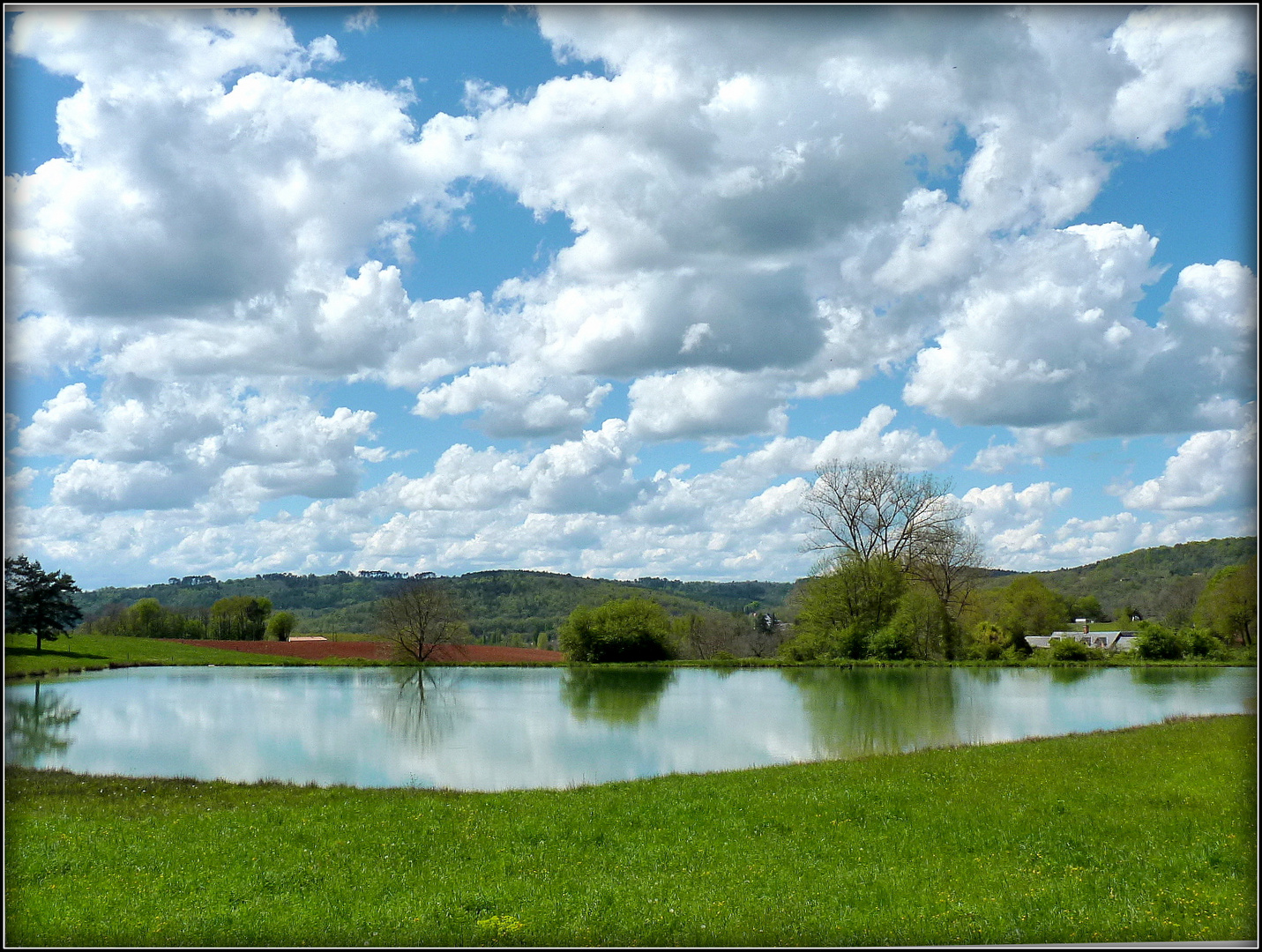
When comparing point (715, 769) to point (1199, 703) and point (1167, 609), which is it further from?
point (1167, 609)

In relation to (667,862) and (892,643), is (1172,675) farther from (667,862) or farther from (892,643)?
(667,862)

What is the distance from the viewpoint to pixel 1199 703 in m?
25.6

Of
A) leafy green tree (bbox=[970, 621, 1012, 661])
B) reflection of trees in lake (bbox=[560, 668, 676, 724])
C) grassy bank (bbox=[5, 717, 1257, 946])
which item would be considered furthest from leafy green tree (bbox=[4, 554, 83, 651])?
leafy green tree (bbox=[970, 621, 1012, 661])

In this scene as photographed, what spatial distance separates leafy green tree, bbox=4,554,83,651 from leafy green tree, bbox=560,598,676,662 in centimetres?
3818

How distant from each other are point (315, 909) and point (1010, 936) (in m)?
Result: 5.58

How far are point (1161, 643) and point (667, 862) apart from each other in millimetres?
48865

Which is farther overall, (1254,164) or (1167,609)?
(1167,609)

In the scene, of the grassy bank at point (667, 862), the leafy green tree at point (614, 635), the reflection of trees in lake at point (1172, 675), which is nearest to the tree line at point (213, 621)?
the leafy green tree at point (614, 635)

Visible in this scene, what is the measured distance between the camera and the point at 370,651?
57.2 metres

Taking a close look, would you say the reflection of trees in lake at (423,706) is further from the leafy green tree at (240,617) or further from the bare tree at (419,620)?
the leafy green tree at (240,617)

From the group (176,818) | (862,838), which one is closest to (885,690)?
(862,838)

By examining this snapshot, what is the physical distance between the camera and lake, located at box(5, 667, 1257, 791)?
17.0 meters

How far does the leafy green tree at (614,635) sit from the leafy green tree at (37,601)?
38175 millimetres

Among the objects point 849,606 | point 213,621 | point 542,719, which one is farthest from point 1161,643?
point 213,621
